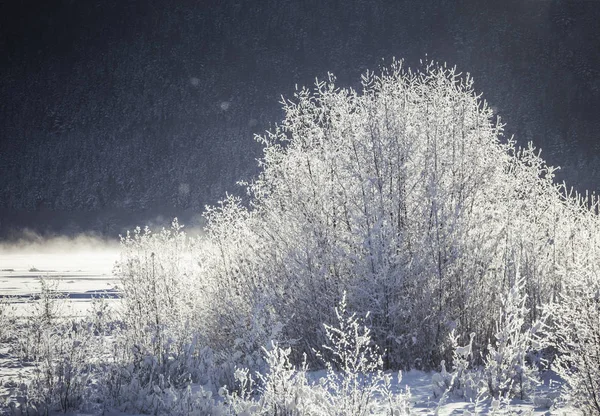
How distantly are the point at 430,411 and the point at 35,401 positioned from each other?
3.54 metres

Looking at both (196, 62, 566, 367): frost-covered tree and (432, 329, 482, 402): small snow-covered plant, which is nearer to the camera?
(432, 329, 482, 402): small snow-covered plant

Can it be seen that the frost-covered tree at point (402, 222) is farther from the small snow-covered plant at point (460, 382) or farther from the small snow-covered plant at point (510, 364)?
the small snow-covered plant at point (510, 364)

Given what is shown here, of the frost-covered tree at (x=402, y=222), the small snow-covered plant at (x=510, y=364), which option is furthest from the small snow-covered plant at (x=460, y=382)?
the frost-covered tree at (x=402, y=222)

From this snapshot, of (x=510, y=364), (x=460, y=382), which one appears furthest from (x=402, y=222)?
(x=510, y=364)

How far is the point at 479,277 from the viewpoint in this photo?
783 cm

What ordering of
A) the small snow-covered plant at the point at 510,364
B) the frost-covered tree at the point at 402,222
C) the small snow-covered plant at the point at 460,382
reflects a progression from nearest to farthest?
the small snow-covered plant at the point at 510,364, the small snow-covered plant at the point at 460,382, the frost-covered tree at the point at 402,222

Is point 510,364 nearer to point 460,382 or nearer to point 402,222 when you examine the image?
point 460,382

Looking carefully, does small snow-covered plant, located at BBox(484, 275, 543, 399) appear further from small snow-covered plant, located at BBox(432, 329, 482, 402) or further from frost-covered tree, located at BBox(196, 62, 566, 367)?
frost-covered tree, located at BBox(196, 62, 566, 367)

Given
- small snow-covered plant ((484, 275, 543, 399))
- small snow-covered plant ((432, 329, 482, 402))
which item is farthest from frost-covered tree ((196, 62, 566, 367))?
small snow-covered plant ((484, 275, 543, 399))

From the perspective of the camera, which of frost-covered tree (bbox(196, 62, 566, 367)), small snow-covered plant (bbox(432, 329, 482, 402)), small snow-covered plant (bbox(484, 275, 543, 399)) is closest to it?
small snow-covered plant (bbox(484, 275, 543, 399))

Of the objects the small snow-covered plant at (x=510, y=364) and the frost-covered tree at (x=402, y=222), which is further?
the frost-covered tree at (x=402, y=222)

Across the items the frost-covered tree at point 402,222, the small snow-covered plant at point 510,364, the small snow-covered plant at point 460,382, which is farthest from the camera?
the frost-covered tree at point 402,222

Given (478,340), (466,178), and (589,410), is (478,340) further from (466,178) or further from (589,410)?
→ (589,410)

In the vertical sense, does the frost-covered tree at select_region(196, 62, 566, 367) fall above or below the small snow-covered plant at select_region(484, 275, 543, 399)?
above
